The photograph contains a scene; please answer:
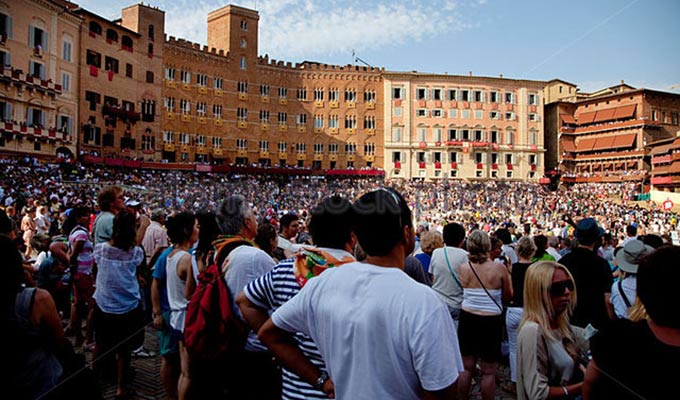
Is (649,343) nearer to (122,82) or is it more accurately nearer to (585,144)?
(122,82)

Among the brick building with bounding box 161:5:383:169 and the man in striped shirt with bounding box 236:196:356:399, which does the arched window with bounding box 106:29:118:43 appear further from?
the man in striped shirt with bounding box 236:196:356:399

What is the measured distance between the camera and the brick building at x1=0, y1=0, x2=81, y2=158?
29234mm

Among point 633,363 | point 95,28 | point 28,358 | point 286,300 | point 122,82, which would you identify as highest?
point 95,28

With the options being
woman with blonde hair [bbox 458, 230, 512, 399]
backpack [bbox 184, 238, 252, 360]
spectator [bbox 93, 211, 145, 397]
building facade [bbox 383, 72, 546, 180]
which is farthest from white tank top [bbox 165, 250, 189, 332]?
building facade [bbox 383, 72, 546, 180]

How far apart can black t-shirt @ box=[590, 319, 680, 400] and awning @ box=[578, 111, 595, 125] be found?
60.2m

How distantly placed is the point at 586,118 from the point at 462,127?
15.3m

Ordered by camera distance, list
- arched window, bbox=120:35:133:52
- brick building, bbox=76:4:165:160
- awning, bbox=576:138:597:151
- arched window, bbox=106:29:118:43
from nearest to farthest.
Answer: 1. brick building, bbox=76:4:165:160
2. arched window, bbox=106:29:118:43
3. arched window, bbox=120:35:133:52
4. awning, bbox=576:138:597:151

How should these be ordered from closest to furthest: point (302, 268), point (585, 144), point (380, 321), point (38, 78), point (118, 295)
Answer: point (380, 321) → point (302, 268) → point (118, 295) → point (38, 78) → point (585, 144)

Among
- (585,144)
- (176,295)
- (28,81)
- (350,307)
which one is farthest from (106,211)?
(585,144)

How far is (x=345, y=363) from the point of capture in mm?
1776

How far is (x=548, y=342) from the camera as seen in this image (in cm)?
281

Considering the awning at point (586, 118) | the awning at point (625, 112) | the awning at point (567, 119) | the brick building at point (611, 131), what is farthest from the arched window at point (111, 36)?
the awning at point (625, 112)

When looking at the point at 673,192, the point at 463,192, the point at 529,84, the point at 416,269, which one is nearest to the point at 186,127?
the point at 463,192

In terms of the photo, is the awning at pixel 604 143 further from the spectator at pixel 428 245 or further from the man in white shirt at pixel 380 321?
the man in white shirt at pixel 380 321
